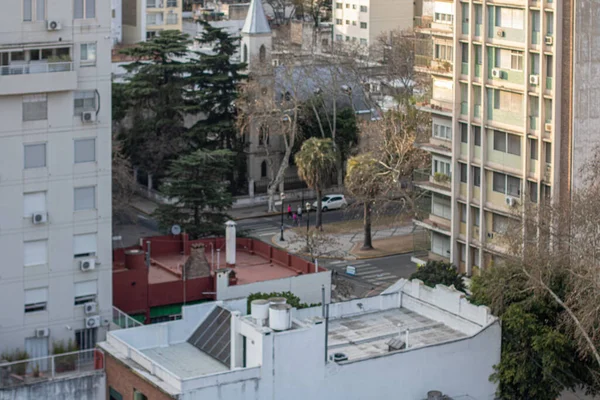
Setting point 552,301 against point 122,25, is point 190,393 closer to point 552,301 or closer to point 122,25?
point 552,301

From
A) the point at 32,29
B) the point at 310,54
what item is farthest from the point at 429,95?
the point at 32,29

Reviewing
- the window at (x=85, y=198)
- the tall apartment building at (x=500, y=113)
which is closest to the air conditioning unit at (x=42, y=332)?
the window at (x=85, y=198)

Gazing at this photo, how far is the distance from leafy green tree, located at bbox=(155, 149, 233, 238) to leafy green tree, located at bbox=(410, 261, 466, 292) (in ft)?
55.4

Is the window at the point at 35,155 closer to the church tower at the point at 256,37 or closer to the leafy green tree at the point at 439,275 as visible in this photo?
the leafy green tree at the point at 439,275

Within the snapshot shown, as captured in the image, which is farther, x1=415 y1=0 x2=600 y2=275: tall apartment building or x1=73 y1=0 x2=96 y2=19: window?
x1=415 y1=0 x2=600 y2=275: tall apartment building

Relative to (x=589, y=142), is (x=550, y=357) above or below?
below

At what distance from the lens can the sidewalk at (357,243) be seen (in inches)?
4144

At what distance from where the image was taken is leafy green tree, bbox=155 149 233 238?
326 ft

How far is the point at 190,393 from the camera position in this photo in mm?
59375

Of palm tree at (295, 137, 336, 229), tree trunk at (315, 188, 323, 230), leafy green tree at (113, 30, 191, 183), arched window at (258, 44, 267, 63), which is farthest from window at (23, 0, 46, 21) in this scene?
arched window at (258, 44, 267, 63)

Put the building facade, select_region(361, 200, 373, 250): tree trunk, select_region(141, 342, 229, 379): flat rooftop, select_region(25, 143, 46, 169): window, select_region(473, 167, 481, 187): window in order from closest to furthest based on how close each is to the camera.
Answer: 1. select_region(141, 342, 229, 379): flat rooftop
2. select_region(25, 143, 46, 169): window
3. the building facade
4. select_region(473, 167, 481, 187): window
5. select_region(361, 200, 373, 250): tree trunk

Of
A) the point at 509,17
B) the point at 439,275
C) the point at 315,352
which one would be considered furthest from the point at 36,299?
the point at 509,17

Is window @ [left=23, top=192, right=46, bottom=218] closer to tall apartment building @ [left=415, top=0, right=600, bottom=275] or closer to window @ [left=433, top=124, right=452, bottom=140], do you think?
tall apartment building @ [left=415, top=0, right=600, bottom=275]

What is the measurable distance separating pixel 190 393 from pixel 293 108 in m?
60.2
